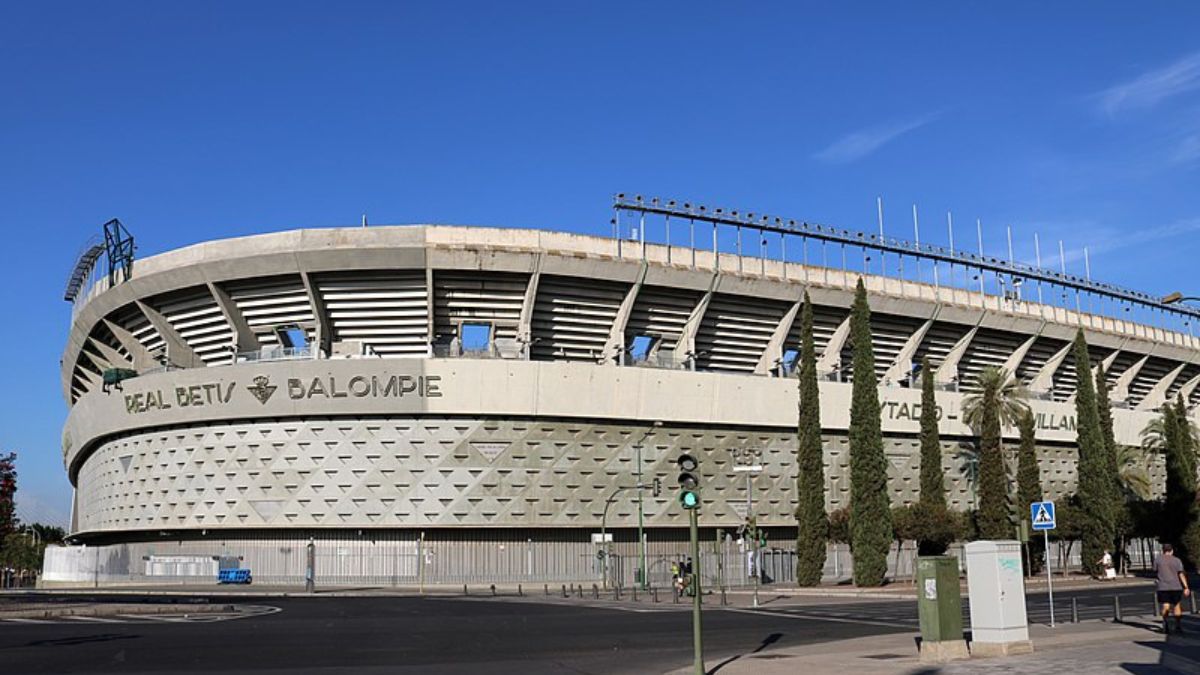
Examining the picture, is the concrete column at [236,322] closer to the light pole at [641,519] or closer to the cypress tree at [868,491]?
the light pole at [641,519]

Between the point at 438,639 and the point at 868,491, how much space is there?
29.4 m

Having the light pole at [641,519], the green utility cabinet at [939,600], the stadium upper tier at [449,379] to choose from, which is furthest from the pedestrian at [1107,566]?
the green utility cabinet at [939,600]

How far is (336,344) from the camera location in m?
60.1

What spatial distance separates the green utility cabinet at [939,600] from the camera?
16.8m

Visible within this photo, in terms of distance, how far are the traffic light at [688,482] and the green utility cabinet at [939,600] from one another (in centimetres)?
438

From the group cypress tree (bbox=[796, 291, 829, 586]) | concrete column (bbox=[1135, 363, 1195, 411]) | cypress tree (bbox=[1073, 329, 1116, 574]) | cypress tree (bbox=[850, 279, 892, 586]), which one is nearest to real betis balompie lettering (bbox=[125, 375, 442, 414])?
cypress tree (bbox=[796, 291, 829, 586])

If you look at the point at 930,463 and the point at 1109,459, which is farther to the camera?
the point at 1109,459

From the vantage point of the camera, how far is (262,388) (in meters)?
58.0

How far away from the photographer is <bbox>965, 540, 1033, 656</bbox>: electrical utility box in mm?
17188

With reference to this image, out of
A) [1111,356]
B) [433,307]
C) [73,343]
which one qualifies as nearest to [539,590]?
[433,307]

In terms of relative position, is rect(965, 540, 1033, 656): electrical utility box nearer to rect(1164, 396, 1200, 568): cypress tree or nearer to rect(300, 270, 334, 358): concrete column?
rect(1164, 396, 1200, 568): cypress tree

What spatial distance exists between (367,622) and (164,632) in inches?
220

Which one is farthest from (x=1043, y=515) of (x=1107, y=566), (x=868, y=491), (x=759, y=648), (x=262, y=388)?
(x=262, y=388)

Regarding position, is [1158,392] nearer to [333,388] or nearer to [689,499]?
[333,388]
